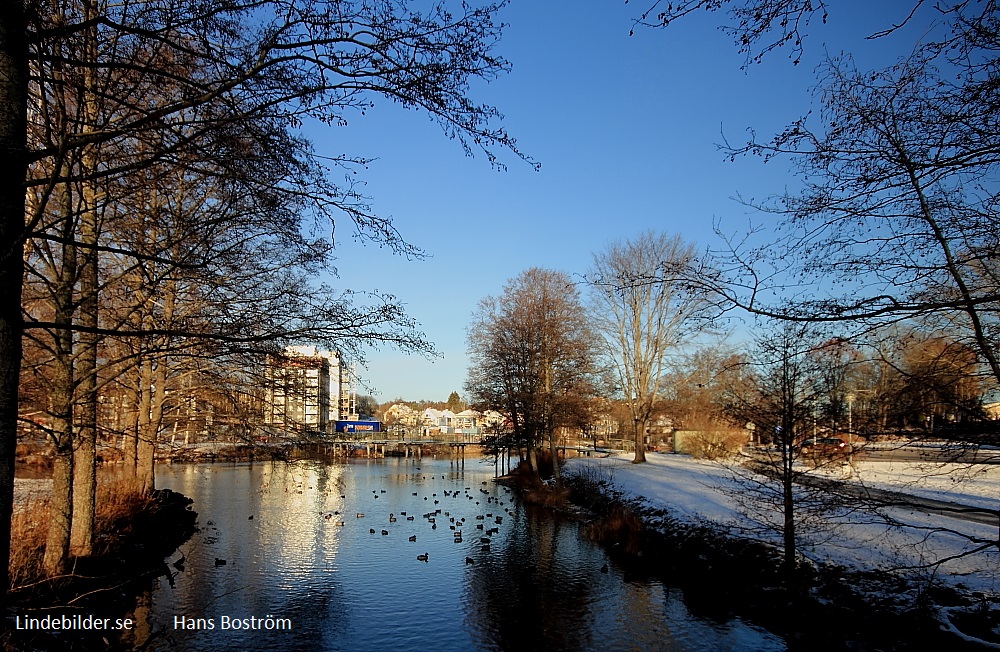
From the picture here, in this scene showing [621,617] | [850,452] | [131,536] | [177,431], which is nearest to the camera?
[850,452]

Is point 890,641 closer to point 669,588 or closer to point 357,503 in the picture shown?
point 669,588

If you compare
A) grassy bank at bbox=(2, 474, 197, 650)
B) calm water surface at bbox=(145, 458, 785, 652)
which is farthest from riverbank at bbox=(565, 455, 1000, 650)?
grassy bank at bbox=(2, 474, 197, 650)

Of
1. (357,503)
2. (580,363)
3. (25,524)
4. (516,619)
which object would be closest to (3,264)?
(25,524)

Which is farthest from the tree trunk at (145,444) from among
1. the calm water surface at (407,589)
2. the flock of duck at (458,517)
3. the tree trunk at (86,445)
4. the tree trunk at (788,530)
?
the tree trunk at (788,530)

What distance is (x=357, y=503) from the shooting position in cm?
2756

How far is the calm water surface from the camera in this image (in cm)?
1084

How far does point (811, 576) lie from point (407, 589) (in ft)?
26.9

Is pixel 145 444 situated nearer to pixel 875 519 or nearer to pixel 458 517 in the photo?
pixel 458 517

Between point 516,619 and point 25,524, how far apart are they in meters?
8.85

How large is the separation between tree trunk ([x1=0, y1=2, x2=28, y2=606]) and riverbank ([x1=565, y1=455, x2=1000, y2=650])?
640cm

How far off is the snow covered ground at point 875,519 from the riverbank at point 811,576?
51 mm

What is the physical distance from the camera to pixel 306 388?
36.7 feet

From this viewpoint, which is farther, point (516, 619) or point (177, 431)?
point (177, 431)

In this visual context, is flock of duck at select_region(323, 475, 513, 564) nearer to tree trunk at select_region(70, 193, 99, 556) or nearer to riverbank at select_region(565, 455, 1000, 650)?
Answer: riverbank at select_region(565, 455, 1000, 650)
